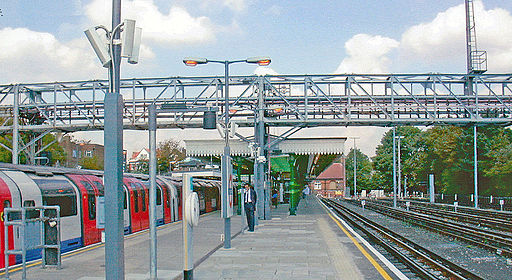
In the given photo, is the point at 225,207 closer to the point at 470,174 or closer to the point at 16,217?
the point at 16,217

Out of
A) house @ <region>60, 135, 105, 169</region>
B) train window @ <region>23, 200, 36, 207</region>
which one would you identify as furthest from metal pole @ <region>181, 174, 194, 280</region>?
house @ <region>60, 135, 105, 169</region>

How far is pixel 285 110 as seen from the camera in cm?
3309

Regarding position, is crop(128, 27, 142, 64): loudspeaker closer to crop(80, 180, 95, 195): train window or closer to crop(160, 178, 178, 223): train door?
crop(80, 180, 95, 195): train window

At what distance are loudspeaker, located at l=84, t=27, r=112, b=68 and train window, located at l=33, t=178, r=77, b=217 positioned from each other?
7.15 metres

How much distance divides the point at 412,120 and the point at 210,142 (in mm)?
11890

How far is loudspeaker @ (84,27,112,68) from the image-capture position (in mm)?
8094

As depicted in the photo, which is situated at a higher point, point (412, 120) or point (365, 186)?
point (412, 120)

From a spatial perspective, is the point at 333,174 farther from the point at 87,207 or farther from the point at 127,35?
the point at 127,35

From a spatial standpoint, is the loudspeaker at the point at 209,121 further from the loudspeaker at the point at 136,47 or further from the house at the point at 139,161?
the house at the point at 139,161

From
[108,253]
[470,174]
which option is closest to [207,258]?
[108,253]

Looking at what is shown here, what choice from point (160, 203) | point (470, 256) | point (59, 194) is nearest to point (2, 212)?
point (59, 194)

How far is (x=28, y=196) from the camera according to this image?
13.5 m

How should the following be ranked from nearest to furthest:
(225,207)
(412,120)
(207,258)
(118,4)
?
1. (118,4)
2. (207,258)
3. (225,207)
4. (412,120)

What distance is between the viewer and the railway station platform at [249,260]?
11.7m
